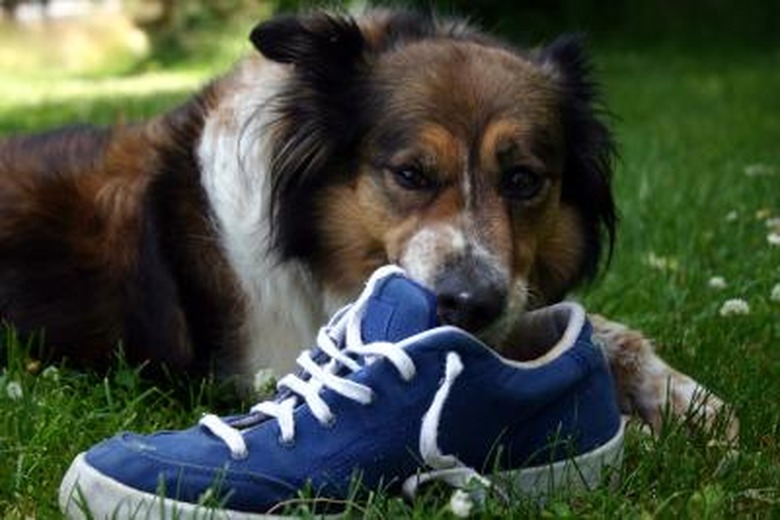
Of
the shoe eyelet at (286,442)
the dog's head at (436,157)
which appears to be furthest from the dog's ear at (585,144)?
the shoe eyelet at (286,442)

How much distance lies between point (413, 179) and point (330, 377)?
0.84m

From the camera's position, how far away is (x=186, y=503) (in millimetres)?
2281

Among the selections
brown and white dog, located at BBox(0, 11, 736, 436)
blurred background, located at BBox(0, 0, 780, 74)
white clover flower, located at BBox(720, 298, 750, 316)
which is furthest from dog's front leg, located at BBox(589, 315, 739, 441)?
blurred background, located at BBox(0, 0, 780, 74)

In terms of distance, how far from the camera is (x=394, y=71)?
3.37m

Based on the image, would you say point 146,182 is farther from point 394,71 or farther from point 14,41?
point 14,41

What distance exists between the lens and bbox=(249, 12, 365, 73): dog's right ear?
11.2 ft

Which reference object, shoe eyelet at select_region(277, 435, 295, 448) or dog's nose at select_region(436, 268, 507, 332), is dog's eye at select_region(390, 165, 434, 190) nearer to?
dog's nose at select_region(436, 268, 507, 332)

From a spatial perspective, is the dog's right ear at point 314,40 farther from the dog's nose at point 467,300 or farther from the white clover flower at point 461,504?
the white clover flower at point 461,504

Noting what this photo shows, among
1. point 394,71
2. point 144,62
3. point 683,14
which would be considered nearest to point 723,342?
point 394,71

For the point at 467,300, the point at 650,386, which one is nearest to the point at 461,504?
the point at 467,300

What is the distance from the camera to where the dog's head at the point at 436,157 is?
3.07m

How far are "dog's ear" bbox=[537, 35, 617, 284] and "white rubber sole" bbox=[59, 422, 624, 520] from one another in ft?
3.51

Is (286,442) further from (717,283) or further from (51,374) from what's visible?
(717,283)

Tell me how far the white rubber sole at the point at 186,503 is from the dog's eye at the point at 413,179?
0.83 meters
